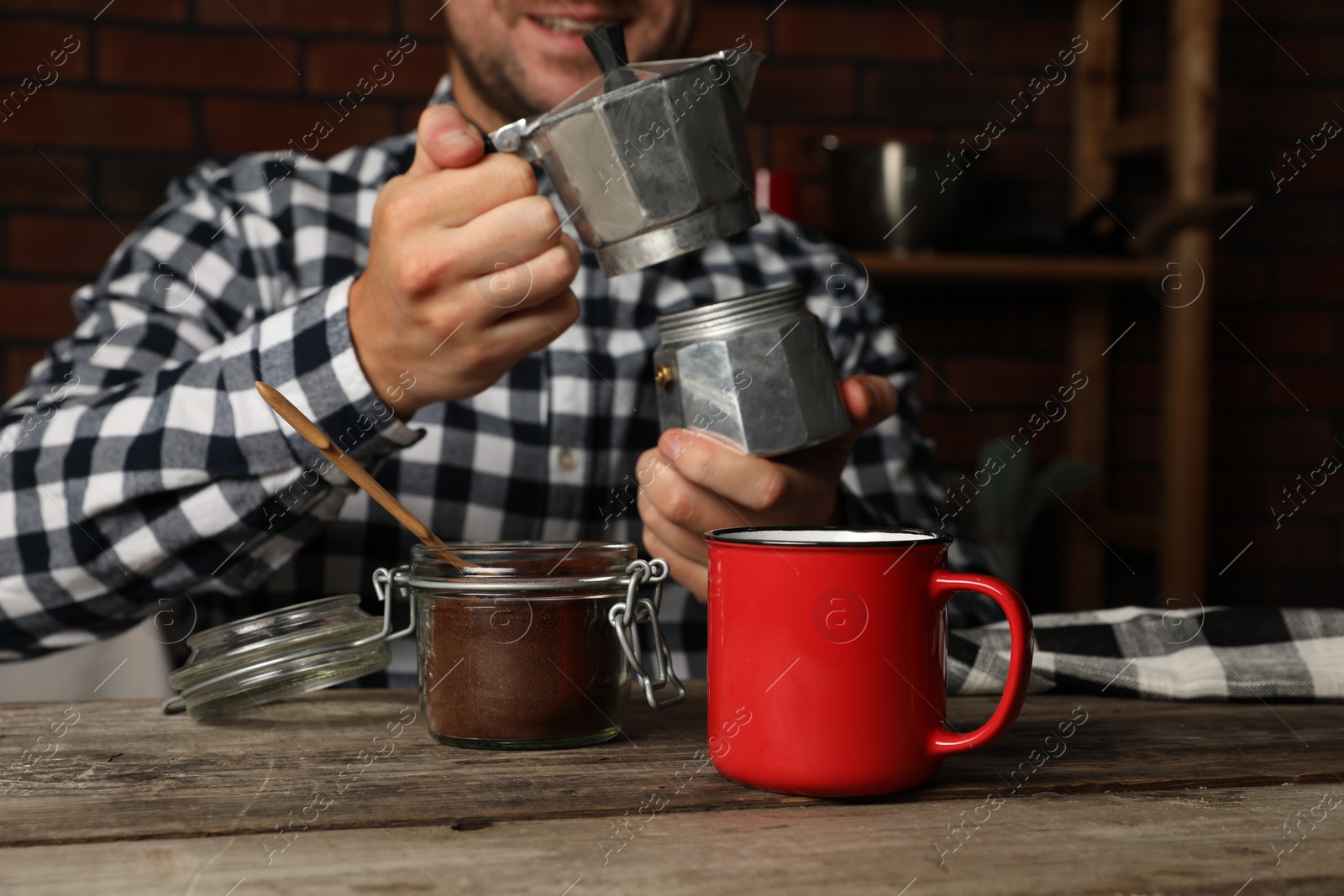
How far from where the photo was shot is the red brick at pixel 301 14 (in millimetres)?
1927

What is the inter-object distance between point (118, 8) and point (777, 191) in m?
1.12

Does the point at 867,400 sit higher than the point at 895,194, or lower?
lower

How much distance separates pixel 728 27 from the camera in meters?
2.04

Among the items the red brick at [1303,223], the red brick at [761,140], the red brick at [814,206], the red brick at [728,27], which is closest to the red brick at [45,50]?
the red brick at [728,27]

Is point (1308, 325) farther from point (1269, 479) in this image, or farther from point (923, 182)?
point (923, 182)

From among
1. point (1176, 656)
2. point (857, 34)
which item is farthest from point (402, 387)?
point (857, 34)

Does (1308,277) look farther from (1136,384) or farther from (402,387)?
(402,387)

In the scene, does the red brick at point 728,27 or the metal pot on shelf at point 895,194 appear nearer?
the metal pot on shelf at point 895,194

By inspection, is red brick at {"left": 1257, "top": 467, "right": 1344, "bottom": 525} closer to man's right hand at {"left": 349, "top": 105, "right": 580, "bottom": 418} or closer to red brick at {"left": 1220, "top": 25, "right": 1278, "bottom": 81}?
red brick at {"left": 1220, "top": 25, "right": 1278, "bottom": 81}

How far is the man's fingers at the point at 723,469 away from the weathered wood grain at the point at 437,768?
0.14 m

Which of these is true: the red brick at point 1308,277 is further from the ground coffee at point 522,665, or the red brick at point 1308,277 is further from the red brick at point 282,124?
the ground coffee at point 522,665

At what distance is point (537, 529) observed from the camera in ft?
3.86

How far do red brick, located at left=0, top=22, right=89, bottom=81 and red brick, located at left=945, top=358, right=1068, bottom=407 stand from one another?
5.16 feet

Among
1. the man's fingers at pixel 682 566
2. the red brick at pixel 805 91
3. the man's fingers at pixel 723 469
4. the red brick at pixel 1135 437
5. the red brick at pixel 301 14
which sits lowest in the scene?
the red brick at pixel 1135 437
